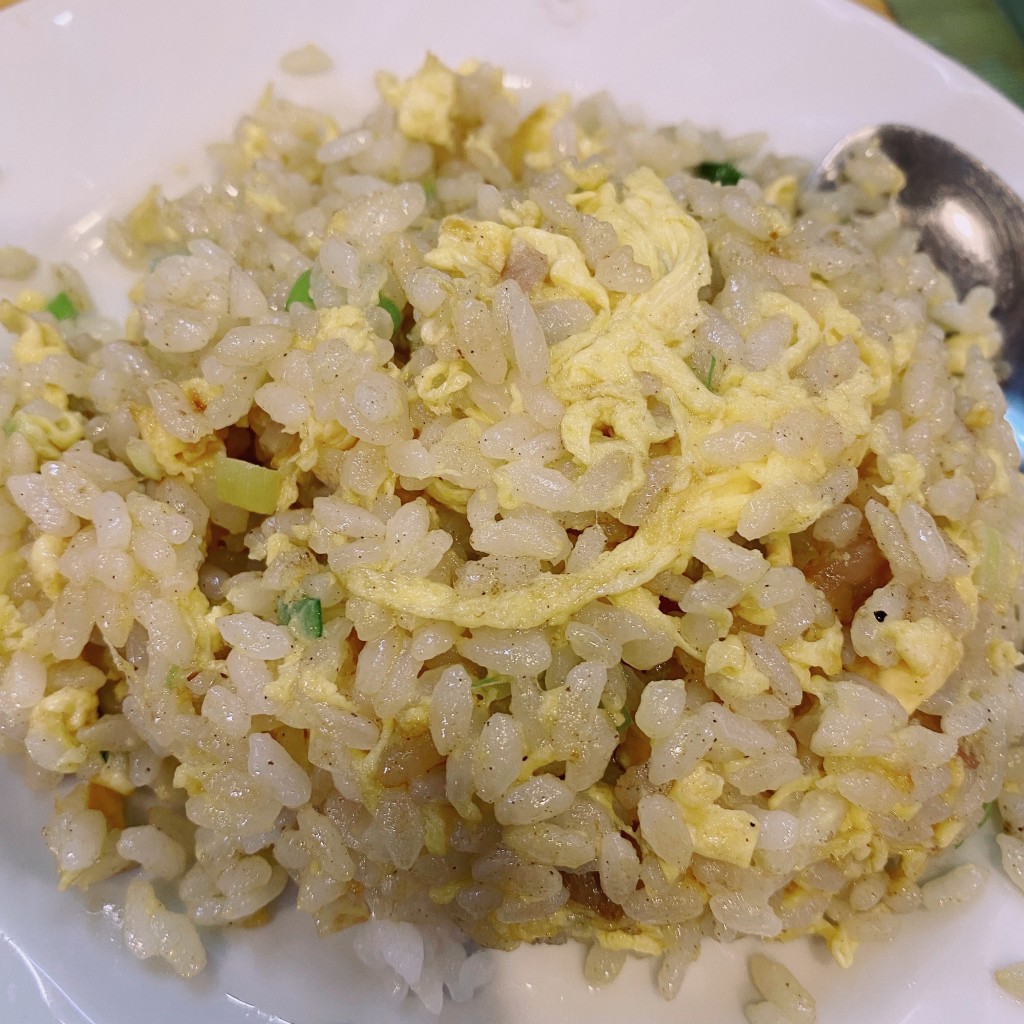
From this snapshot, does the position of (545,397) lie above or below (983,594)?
above

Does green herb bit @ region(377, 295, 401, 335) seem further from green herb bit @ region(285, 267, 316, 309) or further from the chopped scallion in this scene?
the chopped scallion

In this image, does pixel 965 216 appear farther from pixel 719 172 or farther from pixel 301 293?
pixel 301 293

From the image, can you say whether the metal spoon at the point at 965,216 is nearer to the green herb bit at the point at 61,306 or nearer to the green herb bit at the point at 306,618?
the green herb bit at the point at 306,618

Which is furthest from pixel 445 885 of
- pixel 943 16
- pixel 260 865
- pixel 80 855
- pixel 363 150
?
pixel 943 16

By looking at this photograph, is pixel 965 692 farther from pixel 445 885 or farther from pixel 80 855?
pixel 80 855

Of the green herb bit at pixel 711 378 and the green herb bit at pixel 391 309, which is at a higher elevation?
the green herb bit at pixel 391 309

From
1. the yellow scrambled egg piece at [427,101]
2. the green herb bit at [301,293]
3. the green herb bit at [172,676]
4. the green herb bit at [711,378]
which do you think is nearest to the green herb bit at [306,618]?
the green herb bit at [172,676]

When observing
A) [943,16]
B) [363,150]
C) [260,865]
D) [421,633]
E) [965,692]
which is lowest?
[260,865]
